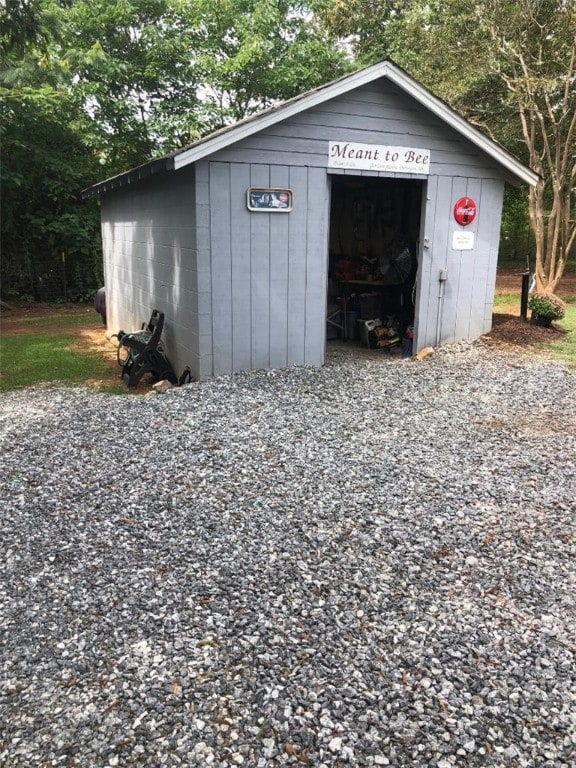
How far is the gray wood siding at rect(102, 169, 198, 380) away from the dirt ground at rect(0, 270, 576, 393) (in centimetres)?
69

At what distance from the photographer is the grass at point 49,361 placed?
25.4ft

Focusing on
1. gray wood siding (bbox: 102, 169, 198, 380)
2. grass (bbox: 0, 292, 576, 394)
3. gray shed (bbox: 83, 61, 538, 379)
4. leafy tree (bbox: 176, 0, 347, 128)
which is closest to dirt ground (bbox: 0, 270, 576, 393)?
grass (bbox: 0, 292, 576, 394)

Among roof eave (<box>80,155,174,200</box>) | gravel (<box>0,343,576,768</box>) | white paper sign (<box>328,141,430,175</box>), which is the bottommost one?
gravel (<box>0,343,576,768</box>)

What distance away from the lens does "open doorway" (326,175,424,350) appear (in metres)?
9.59

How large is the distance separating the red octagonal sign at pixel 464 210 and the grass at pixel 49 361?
5.07 m

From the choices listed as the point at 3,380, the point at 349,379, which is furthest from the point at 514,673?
the point at 3,380

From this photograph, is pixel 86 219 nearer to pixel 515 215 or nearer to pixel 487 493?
pixel 487 493

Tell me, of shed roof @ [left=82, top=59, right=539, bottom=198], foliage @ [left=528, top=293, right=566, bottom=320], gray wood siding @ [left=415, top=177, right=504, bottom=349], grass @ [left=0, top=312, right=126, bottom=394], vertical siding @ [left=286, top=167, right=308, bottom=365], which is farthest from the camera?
foliage @ [left=528, top=293, right=566, bottom=320]

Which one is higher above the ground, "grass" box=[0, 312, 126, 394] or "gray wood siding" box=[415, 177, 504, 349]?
"gray wood siding" box=[415, 177, 504, 349]

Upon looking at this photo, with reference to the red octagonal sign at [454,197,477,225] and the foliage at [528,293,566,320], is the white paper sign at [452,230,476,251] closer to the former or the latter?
the red octagonal sign at [454,197,477,225]

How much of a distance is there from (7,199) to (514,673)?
50.9ft

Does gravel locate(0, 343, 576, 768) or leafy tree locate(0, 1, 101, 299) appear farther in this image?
leafy tree locate(0, 1, 101, 299)

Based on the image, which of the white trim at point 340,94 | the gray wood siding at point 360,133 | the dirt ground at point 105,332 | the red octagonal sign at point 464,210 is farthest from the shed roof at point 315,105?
the dirt ground at point 105,332

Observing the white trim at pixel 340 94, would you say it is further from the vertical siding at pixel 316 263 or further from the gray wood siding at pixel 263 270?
the vertical siding at pixel 316 263
